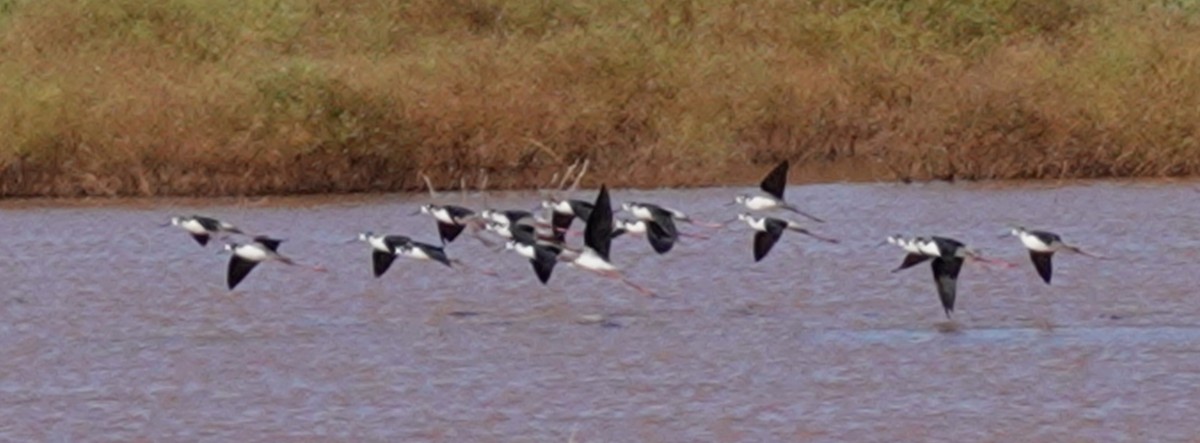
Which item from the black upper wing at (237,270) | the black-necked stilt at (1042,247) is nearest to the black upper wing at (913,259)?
the black-necked stilt at (1042,247)

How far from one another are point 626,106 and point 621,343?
10.5 meters

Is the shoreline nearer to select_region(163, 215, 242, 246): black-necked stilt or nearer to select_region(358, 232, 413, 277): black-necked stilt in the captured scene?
select_region(163, 215, 242, 246): black-necked stilt

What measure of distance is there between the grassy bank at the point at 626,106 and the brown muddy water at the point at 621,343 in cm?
284

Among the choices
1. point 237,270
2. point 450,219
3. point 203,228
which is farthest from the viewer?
point 203,228

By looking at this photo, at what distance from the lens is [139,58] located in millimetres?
24234

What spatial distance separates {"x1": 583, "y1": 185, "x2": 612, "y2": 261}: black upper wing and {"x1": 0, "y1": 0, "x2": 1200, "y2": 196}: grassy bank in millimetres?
8858

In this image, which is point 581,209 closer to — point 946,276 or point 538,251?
point 538,251

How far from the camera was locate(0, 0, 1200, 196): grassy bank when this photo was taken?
20.6 meters

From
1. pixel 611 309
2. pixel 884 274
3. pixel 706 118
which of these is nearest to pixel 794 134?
pixel 706 118

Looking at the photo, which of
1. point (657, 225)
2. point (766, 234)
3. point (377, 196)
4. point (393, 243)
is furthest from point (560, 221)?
point (377, 196)

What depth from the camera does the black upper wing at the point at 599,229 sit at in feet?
36.9

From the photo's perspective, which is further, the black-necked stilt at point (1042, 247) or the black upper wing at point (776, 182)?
the black upper wing at point (776, 182)

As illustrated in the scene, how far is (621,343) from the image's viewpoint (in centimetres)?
1160

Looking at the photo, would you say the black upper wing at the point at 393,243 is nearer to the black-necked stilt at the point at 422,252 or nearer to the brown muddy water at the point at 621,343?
the black-necked stilt at the point at 422,252
